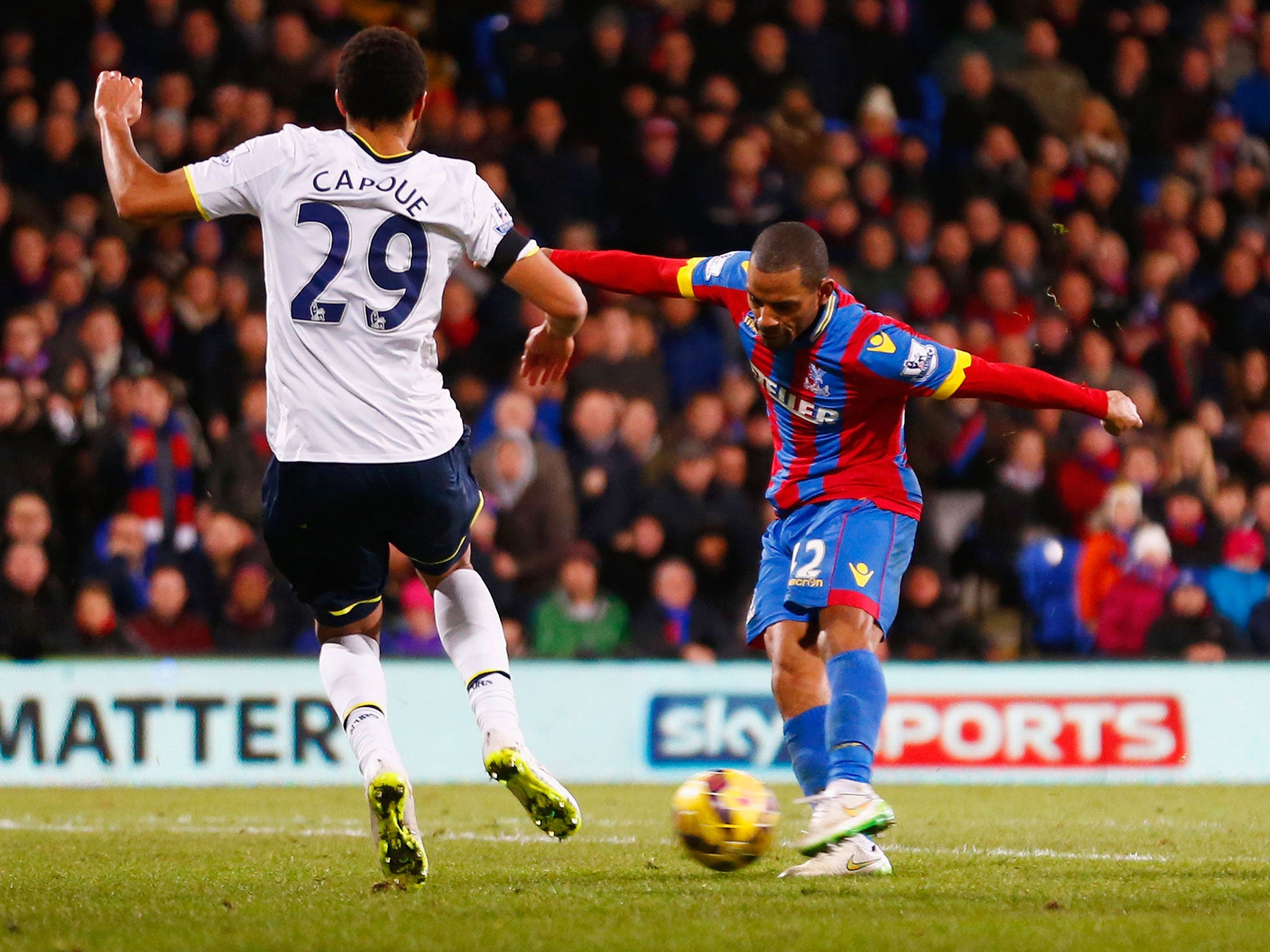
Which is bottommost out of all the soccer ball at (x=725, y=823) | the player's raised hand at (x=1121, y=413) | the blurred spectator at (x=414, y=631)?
the blurred spectator at (x=414, y=631)

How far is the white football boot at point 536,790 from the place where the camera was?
5152mm

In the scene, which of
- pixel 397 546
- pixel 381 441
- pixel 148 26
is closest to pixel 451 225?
pixel 381 441

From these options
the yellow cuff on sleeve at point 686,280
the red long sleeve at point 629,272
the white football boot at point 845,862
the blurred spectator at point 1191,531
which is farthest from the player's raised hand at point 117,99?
the blurred spectator at point 1191,531

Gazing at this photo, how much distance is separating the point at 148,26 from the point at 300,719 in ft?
19.0

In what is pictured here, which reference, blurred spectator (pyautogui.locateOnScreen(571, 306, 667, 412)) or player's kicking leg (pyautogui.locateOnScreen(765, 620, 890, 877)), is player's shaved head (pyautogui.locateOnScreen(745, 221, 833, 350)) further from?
blurred spectator (pyautogui.locateOnScreen(571, 306, 667, 412))

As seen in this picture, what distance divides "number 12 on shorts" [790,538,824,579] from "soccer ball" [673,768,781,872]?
745 mm

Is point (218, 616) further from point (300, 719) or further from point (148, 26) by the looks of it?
point (148, 26)

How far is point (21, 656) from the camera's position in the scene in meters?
10.3

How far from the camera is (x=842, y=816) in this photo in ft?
17.9

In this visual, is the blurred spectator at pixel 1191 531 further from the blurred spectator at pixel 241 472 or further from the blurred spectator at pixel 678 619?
the blurred spectator at pixel 241 472

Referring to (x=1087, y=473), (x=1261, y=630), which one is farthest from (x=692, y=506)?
(x=1261, y=630)

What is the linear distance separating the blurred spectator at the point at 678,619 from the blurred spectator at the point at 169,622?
261 centimetres

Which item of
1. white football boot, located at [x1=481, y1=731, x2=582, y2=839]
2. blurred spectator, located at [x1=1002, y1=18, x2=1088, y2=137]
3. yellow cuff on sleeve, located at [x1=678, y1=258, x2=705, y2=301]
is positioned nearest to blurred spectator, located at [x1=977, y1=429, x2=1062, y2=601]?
blurred spectator, located at [x1=1002, y1=18, x2=1088, y2=137]

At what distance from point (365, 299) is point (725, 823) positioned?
1879 millimetres
